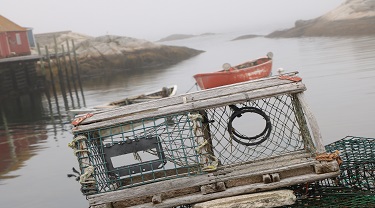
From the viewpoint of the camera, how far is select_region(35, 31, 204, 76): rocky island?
49.9 metres

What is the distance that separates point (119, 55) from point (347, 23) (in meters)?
27.8

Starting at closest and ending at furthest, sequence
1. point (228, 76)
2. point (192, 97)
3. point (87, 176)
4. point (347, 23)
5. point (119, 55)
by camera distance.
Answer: point (87, 176)
point (192, 97)
point (228, 76)
point (119, 55)
point (347, 23)

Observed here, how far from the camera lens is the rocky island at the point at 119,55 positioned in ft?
164

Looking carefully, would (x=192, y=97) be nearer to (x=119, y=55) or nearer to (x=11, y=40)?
(x=11, y=40)

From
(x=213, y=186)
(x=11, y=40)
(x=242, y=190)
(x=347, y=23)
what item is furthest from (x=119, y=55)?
(x=242, y=190)

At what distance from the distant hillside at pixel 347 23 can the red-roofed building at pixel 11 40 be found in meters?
32.7

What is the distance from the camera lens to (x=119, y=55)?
51.4m

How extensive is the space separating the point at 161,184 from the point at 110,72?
44819 millimetres

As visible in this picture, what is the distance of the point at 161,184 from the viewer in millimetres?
5531

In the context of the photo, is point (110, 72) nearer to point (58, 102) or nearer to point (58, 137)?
point (58, 102)

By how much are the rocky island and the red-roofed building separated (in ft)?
30.3

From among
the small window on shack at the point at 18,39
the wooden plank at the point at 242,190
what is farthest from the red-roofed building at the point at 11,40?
the wooden plank at the point at 242,190

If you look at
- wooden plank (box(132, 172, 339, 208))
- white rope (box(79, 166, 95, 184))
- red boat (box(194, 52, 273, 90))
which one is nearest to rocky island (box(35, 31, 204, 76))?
red boat (box(194, 52, 273, 90))

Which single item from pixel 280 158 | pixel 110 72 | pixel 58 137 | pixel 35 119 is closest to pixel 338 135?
pixel 280 158
